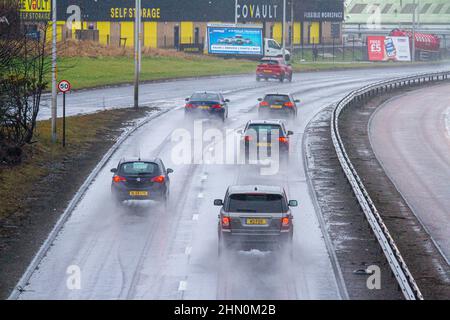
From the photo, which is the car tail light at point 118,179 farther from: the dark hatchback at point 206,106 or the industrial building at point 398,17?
the industrial building at point 398,17

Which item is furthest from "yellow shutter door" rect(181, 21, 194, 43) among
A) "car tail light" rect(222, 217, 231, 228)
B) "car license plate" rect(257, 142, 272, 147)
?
"car tail light" rect(222, 217, 231, 228)

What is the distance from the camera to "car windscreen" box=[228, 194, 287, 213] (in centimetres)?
2608

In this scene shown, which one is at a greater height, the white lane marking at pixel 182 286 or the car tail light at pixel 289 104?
the car tail light at pixel 289 104

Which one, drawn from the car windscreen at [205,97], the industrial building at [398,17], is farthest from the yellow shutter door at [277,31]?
the car windscreen at [205,97]

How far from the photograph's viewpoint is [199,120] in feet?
192

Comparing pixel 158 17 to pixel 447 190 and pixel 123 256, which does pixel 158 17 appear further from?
pixel 123 256

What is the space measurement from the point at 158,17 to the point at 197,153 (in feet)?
256

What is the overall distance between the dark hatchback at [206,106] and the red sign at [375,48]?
74952 mm

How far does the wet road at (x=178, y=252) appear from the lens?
80.0 feet

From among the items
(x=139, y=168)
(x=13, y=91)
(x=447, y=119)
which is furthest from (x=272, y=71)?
(x=139, y=168)

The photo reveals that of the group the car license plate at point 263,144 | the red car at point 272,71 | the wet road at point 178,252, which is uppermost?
the red car at point 272,71

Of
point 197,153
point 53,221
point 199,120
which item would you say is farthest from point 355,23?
point 53,221

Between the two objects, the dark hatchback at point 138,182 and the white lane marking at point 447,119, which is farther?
the white lane marking at point 447,119

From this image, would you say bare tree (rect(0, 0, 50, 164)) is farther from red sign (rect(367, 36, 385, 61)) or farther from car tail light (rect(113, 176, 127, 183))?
red sign (rect(367, 36, 385, 61))
